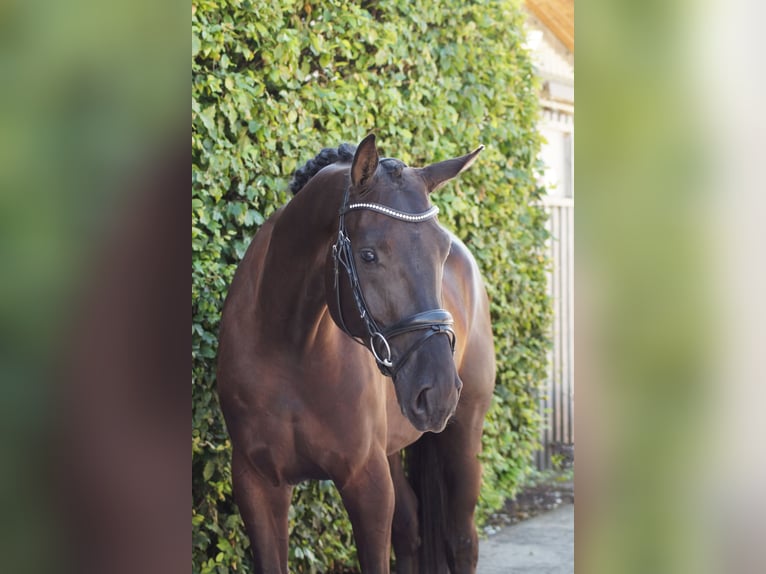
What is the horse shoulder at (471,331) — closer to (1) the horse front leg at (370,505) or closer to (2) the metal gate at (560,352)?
(1) the horse front leg at (370,505)

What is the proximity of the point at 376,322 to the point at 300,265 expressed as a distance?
1.58 feet

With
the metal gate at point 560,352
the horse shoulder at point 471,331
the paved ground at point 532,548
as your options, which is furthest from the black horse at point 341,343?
the metal gate at point 560,352

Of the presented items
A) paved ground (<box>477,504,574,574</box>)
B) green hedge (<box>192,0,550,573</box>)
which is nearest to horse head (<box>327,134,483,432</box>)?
green hedge (<box>192,0,550,573</box>)

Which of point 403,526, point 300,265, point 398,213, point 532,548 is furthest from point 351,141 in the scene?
point 532,548

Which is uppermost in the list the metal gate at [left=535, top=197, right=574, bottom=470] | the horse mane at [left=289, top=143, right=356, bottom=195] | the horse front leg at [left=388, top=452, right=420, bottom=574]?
the horse mane at [left=289, top=143, right=356, bottom=195]

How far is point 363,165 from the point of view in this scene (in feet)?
8.04

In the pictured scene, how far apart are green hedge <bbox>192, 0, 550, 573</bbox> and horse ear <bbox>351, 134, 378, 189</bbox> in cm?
119

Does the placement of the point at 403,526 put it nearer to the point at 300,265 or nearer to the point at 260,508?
the point at 260,508

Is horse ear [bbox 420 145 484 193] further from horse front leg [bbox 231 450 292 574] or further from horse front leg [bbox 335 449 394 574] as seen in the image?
horse front leg [bbox 231 450 292 574]

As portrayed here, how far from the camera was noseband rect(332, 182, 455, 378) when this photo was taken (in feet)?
7.49
